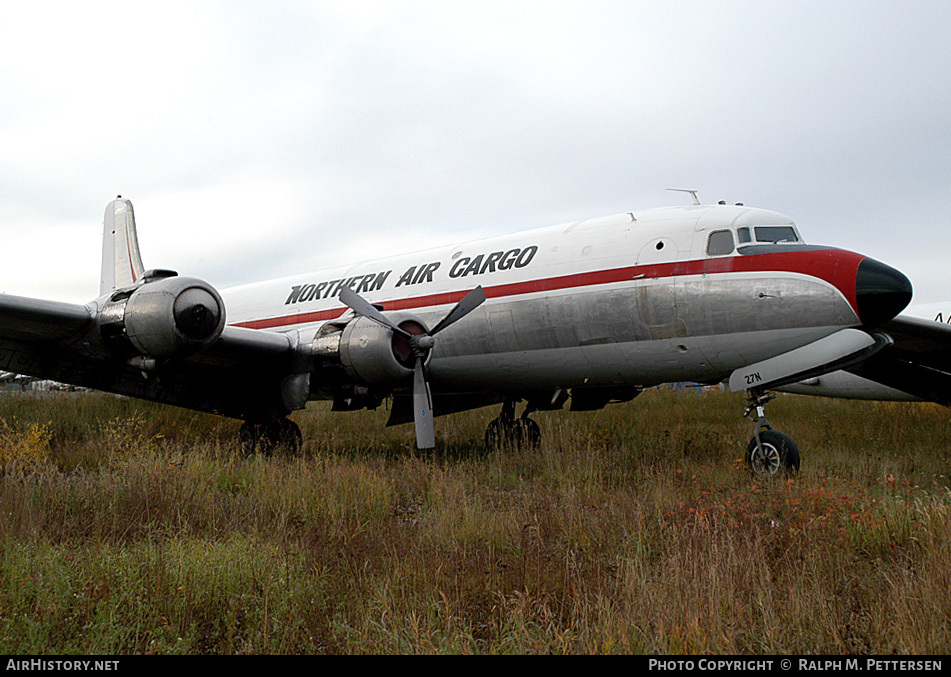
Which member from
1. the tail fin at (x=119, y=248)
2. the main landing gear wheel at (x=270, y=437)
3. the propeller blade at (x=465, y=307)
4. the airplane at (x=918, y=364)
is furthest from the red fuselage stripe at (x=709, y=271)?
the tail fin at (x=119, y=248)

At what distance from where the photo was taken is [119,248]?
15.6 metres

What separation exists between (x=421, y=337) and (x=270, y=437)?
356 centimetres

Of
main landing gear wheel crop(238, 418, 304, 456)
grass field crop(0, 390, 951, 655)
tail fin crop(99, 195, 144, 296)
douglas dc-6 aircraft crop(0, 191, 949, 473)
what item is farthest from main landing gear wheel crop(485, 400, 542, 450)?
tail fin crop(99, 195, 144, 296)

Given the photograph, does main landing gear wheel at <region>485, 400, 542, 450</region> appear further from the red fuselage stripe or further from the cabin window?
the cabin window

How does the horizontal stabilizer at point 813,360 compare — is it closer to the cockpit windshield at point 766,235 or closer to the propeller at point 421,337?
the cockpit windshield at point 766,235

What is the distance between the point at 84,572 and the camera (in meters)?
4.40

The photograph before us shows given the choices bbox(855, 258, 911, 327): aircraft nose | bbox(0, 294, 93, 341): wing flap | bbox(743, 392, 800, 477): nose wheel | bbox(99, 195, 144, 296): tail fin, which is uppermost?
bbox(99, 195, 144, 296): tail fin

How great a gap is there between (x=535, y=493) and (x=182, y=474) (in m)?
4.16

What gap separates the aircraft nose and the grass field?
1886 millimetres

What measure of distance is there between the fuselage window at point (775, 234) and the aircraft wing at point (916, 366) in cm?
391

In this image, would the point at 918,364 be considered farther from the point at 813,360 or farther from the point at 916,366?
the point at 813,360

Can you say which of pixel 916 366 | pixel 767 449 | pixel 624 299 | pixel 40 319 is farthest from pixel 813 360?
pixel 40 319

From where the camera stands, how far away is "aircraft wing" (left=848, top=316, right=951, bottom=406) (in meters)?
11.0

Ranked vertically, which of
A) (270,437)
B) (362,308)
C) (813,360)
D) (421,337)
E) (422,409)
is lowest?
(813,360)
